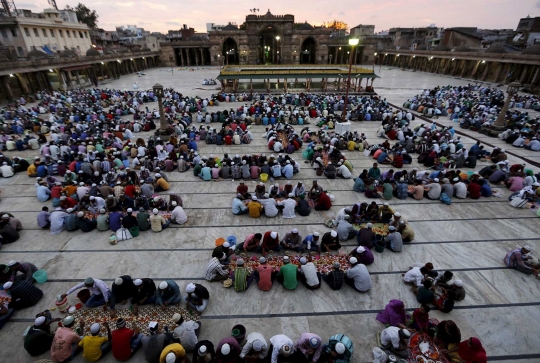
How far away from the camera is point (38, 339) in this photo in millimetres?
4262

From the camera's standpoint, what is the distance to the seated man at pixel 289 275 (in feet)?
17.9

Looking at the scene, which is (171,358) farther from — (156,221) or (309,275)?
(156,221)

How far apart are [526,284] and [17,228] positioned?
1179 centimetres

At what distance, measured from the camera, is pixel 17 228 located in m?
7.09

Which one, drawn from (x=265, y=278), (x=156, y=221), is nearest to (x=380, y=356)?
(x=265, y=278)

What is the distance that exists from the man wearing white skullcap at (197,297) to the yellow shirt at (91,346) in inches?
53.7

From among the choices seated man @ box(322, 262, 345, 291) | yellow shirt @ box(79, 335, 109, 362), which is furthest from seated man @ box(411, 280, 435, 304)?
yellow shirt @ box(79, 335, 109, 362)

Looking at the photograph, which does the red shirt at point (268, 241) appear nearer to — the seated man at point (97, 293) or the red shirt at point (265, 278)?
the red shirt at point (265, 278)

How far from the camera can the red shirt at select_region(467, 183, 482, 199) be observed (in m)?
8.48

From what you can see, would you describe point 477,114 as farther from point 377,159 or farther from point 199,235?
point 199,235

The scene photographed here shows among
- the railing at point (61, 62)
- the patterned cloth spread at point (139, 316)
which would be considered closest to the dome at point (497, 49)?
the patterned cloth spread at point (139, 316)

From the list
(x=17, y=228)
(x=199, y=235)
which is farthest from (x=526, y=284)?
(x=17, y=228)

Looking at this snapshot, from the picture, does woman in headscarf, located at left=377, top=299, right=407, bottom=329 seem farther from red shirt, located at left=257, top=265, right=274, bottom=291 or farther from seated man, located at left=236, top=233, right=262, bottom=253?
seated man, located at left=236, top=233, right=262, bottom=253

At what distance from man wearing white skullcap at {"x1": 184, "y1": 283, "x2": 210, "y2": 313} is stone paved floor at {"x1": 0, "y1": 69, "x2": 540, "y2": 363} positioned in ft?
0.79
